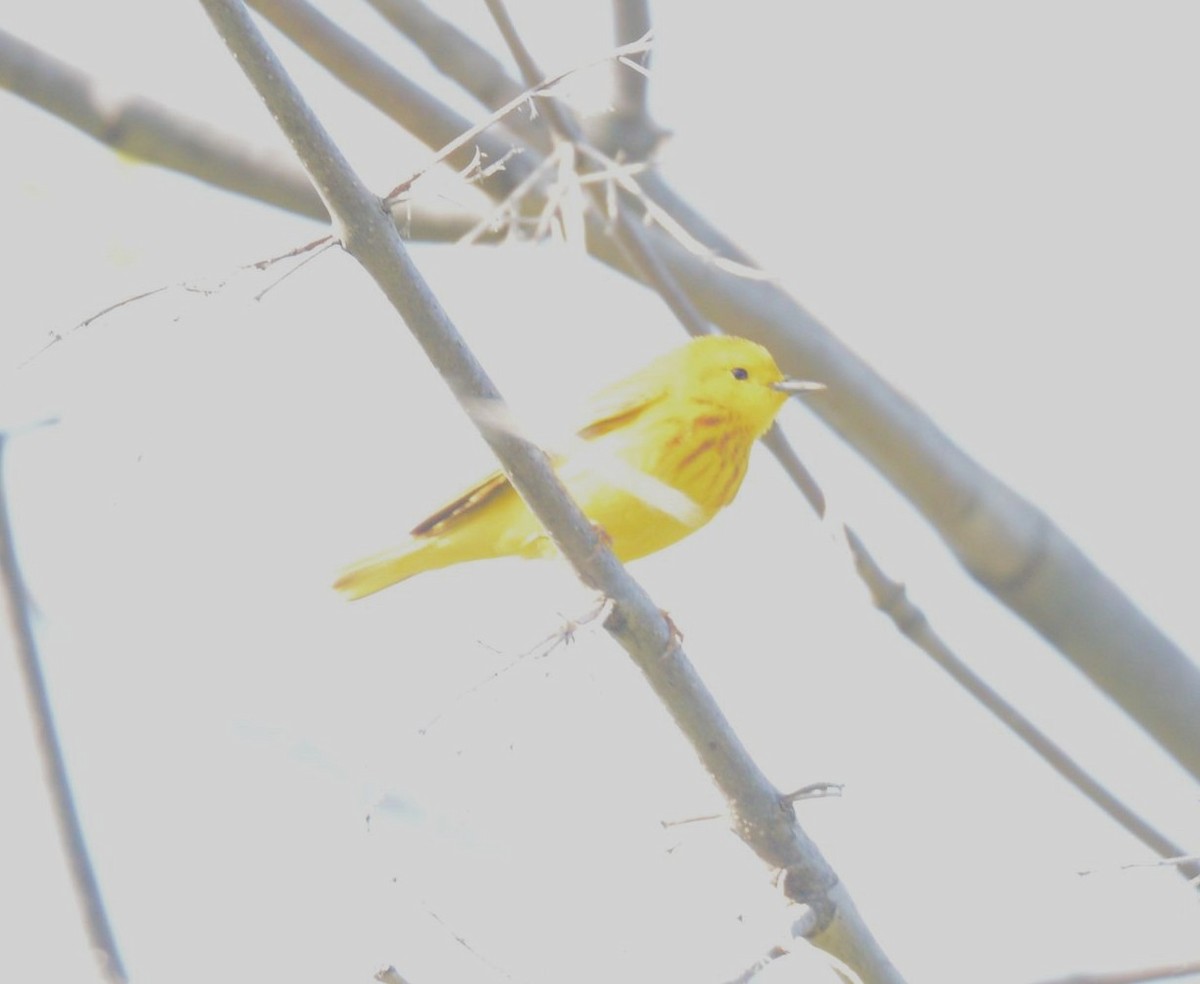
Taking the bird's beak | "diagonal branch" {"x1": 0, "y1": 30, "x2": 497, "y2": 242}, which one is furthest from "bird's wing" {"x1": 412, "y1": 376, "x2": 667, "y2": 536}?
"diagonal branch" {"x1": 0, "y1": 30, "x2": 497, "y2": 242}

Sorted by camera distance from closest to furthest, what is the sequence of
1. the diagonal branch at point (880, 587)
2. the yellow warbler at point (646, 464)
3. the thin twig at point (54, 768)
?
the thin twig at point (54, 768) → the diagonal branch at point (880, 587) → the yellow warbler at point (646, 464)

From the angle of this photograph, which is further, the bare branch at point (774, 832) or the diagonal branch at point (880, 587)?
the diagonal branch at point (880, 587)

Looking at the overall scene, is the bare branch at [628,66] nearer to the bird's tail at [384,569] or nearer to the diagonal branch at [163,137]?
the diagonal branch at [163,137]

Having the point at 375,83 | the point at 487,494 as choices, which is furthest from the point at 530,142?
the point at 487,494

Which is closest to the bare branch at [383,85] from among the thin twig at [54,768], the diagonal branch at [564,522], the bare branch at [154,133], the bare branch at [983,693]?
the bare branch at [154,133]

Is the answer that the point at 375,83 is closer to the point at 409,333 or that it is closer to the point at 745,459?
the point at 745,459

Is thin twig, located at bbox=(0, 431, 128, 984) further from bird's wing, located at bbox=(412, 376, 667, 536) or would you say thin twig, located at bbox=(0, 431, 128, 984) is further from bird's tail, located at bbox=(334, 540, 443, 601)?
bird's tail, located at bbox=(334, 540, 443, 601)
